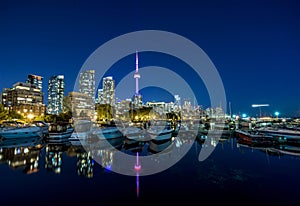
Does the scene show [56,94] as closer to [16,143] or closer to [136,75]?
[136,75]

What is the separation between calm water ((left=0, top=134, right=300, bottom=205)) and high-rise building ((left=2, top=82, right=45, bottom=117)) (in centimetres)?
9730

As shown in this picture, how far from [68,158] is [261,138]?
25.6m

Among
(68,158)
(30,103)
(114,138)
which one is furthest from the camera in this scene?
(30,103)

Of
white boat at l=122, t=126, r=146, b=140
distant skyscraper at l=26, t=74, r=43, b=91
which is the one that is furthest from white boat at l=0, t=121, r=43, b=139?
distant skyscraper at l=26, t=74, r=43, b=91

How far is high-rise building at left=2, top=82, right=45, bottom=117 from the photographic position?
308 ft

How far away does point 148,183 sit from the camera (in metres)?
10.3

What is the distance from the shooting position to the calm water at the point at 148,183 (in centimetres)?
825

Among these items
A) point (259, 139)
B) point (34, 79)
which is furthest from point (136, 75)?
point (259, 139)

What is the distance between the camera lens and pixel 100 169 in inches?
500

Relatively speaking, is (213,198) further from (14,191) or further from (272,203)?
(14,191)

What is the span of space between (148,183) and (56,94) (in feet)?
637

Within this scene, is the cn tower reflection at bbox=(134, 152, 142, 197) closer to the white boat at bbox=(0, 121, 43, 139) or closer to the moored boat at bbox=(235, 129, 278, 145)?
the moored boat at bbox=(235, 129, 278, 145)

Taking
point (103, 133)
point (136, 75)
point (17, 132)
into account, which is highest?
point (136, 75)

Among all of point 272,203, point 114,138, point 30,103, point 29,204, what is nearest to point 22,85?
point 30,103
